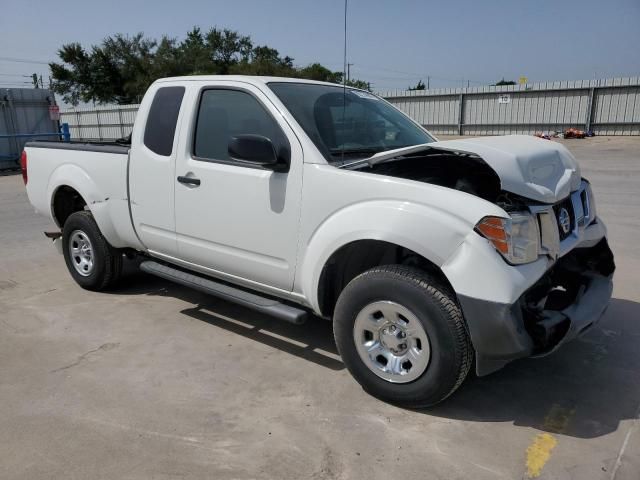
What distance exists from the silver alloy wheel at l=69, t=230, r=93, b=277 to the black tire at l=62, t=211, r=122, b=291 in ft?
0.07

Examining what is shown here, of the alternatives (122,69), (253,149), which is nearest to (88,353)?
(253,149)

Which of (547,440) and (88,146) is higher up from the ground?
(88,146)

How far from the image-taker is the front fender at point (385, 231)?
283 centimetres

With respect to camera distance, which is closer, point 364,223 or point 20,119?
point 364,223

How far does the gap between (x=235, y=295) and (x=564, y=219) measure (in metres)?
2.26

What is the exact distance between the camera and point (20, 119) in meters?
17.9

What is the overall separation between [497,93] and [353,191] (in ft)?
81.6

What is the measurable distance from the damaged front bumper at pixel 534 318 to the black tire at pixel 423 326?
9cm

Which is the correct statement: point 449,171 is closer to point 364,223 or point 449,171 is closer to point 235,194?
point 364,223

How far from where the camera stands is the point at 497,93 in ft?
84.2

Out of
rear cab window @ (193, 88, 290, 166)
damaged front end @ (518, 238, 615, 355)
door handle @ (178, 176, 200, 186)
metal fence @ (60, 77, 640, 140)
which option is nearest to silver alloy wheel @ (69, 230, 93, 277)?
door handle @ (178, 176, 200, 186)

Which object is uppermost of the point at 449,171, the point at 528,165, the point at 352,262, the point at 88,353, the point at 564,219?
the point at 528,165

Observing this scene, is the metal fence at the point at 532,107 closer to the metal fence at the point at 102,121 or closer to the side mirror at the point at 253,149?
the metal fence at the point at 102,121

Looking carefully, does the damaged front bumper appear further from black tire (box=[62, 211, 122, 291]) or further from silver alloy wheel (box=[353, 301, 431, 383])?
black tire (box=[62, 211, 122, 291])
